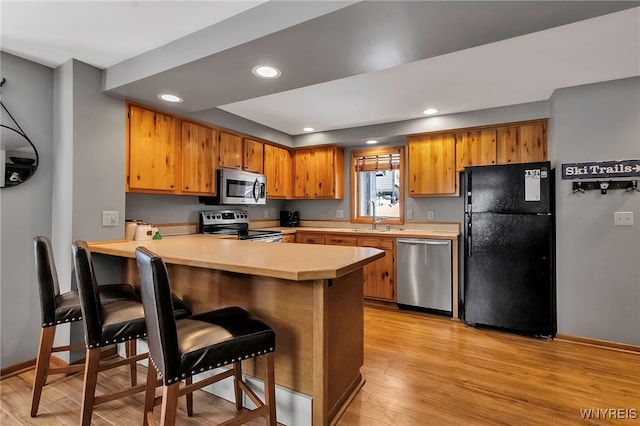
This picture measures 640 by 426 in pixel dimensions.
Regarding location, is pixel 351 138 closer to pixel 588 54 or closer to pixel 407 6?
pixel 588 54

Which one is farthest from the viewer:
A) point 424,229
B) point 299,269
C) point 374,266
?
point 424,229

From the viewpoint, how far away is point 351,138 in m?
4.34

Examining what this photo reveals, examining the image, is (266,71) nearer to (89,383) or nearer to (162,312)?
(162,312)

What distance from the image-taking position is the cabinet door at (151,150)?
275 centimetres

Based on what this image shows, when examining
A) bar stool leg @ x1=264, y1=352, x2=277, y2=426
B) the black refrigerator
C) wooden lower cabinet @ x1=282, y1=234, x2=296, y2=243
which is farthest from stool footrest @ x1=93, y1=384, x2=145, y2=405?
the black refrigerator

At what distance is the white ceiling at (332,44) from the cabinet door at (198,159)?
1.06ft

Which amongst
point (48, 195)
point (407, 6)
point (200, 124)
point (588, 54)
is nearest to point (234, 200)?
point (200, 124)

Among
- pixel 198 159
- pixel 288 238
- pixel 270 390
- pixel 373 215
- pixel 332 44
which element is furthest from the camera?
pixel 373 215

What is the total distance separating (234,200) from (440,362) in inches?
104

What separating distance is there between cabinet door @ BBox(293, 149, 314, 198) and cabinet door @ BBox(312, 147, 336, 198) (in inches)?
3.3

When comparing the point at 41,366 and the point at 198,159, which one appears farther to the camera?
the point at 198,159

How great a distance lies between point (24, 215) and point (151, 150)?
1.04 metres

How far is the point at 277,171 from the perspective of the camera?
4.64m

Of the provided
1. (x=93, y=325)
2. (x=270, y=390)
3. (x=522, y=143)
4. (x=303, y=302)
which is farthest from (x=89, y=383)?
(x=522, y=143)
